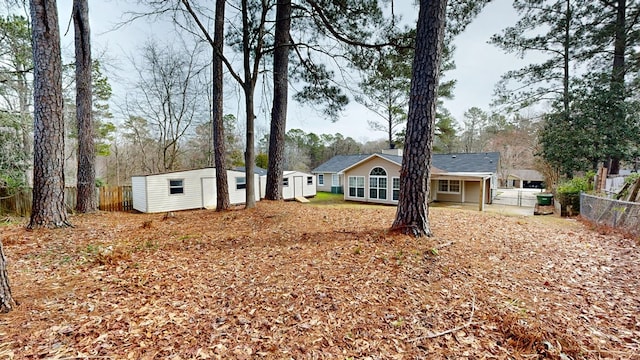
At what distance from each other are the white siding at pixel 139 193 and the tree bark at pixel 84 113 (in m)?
4.88

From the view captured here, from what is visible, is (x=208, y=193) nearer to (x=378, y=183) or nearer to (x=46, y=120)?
(x=46, y=120)

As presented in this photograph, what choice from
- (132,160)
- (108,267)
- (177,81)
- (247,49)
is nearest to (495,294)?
(108,267)

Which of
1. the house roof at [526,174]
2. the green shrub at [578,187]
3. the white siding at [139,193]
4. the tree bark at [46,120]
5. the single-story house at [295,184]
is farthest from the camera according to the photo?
the house roof at [526,174]

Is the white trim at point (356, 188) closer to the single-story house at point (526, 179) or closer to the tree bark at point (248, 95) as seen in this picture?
the tree bark at point (248, 95)

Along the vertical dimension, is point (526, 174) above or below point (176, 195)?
above

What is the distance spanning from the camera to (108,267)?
9.42 feet

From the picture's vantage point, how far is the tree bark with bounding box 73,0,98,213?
22.0 ft

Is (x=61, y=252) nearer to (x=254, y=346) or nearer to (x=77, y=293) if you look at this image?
(x=77, y=293)

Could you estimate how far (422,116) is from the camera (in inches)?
156

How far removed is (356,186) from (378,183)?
1.69 metres

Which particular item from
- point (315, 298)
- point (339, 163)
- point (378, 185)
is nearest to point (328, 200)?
point (378, 185)

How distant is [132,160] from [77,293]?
2063cm

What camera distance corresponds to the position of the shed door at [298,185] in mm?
18641

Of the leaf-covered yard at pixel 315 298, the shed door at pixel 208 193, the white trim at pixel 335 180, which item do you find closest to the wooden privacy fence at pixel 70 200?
the shed door at pixel 208 193
